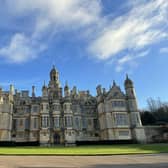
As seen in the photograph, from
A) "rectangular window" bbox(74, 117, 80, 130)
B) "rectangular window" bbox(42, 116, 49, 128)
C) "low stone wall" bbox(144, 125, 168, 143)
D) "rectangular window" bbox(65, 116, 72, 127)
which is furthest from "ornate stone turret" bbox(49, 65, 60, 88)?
"low stone wall" bbox(144, 125, 168, 143)

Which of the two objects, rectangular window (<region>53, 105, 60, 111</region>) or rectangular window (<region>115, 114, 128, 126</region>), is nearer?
rectangular window (<region>115, 114, 128, 126</region>)

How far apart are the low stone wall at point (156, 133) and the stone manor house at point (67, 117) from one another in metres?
2.73

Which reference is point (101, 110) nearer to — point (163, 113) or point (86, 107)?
point (86, 107)

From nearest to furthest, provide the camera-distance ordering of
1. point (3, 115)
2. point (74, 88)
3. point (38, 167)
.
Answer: point (38, 167), point (3, 115), point (74, 88)

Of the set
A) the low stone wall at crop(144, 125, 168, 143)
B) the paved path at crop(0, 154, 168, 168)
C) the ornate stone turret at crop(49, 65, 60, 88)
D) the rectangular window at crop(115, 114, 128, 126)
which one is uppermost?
the ornate stone turret at crop(49, 65, 60, 88)

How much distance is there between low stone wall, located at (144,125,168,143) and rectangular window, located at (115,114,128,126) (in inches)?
205

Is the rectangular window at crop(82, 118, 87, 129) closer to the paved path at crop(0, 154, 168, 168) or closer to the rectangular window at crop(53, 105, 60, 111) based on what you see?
the rectangular window at crop(53, 105, 60, 111)

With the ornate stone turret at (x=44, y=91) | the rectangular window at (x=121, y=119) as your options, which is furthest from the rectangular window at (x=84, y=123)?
the ornate stone turret at (x=44, y=91)

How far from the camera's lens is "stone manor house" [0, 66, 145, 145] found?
46.3 metres

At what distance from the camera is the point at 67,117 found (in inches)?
1912

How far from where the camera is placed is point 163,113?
2798 inches

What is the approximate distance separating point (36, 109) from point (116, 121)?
19079 millimetres

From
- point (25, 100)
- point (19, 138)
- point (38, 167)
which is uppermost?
point (25, 100)

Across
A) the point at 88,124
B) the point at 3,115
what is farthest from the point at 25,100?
the point at 88,124
